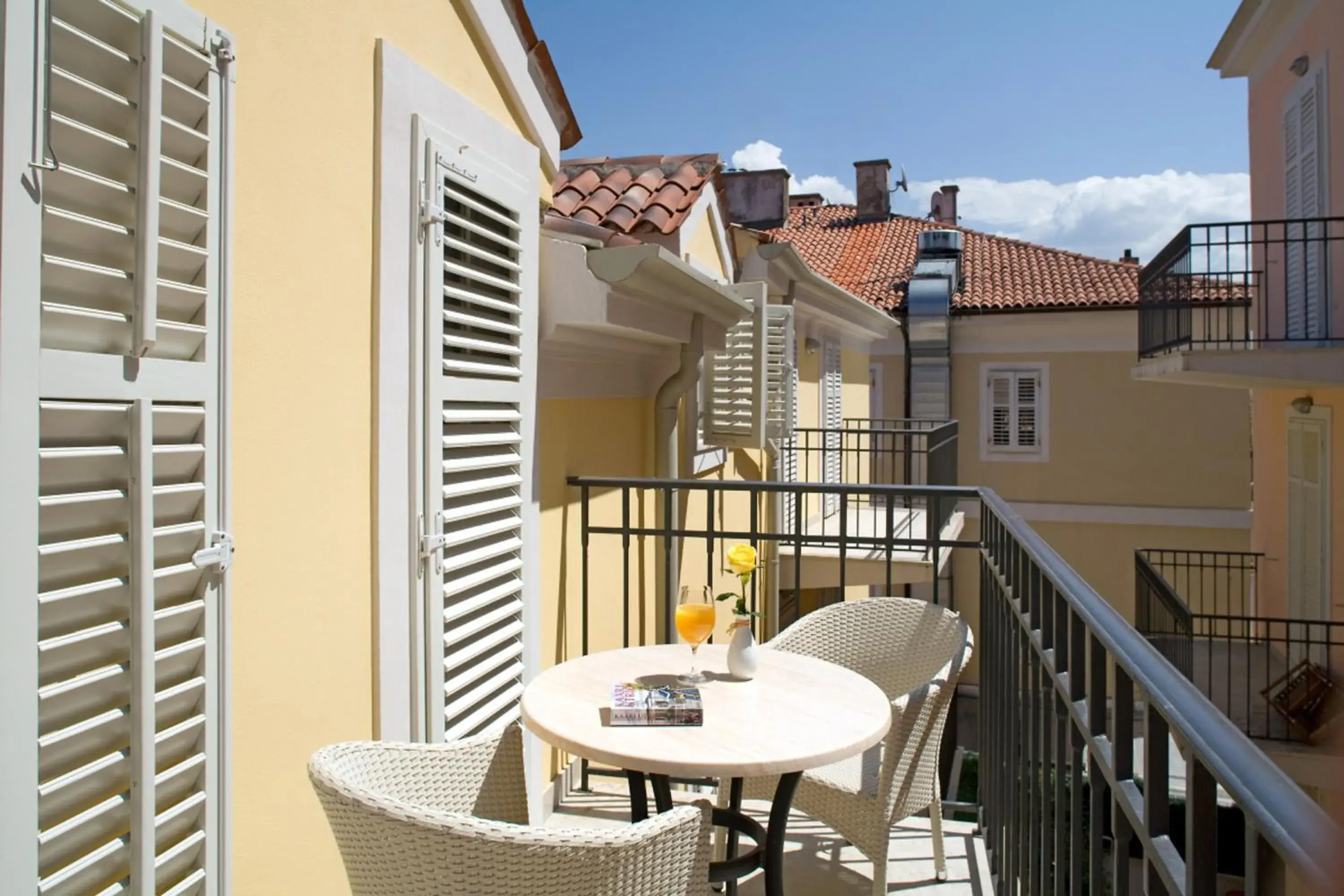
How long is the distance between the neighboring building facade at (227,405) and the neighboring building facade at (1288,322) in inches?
293

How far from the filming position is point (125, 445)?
204cm

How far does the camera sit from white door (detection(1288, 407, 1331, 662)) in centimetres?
1072

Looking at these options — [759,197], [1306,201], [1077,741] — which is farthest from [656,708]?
[759,197]

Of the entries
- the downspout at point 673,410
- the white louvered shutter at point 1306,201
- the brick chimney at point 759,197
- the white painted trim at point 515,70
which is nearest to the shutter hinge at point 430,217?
the white painted trim at point 515,70

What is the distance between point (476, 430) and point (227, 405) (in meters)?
1.65

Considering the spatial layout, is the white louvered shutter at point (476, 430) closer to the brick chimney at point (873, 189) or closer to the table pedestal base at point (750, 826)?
the table pedestal base at point (750, 826)

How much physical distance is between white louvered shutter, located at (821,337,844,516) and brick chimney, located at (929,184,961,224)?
12.1 m

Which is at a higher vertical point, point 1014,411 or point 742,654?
point 1014,411

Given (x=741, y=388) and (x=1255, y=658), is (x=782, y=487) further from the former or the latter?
(x=1255, y=658)

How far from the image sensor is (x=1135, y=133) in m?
10.7

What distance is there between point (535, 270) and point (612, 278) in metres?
0.37

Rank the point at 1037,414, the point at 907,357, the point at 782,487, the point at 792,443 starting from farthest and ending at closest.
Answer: the point at 907,357, the point at 1037,414, the point at 792,443, the point at 782,487

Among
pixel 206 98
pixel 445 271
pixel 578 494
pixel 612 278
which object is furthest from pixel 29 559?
pixel 578 494

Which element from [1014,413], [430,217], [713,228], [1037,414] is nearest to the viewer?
[430,217]
